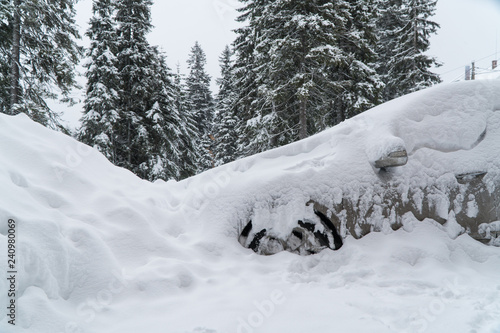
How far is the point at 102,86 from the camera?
12734 millimetres

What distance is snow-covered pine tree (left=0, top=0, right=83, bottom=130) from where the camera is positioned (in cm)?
877

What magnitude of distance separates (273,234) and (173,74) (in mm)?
15937

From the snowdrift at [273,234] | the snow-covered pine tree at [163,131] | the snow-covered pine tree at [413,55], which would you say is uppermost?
the snow-covered pine tree at [413,55]

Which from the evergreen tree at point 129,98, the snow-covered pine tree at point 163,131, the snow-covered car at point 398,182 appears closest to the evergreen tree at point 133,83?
the evergreen tree at point 129,98

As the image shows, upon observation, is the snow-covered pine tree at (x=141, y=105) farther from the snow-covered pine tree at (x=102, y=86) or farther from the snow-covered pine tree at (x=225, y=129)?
the snow-covered pine tree at (x=225, y=129)

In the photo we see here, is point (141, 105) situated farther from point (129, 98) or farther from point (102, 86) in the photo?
point (102, 86)

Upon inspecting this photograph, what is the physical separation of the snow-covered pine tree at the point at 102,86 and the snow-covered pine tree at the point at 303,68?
6.53m

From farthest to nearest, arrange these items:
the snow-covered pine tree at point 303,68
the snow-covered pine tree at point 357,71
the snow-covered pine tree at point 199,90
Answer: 1. the snow-covered pine tree at point 199,90
2. the snow-covered pine tree at point 357,71
3. the snow-covered pine tree at point 303,68

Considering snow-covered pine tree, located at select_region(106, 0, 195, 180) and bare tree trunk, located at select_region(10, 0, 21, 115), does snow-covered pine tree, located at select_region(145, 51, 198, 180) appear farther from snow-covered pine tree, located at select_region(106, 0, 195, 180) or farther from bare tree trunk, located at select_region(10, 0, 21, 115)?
bare tree trunk, located at select_region(10, 0, 21, 115)

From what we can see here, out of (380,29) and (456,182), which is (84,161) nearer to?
(456,182)

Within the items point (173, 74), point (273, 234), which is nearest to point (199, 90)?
point (173, 74)

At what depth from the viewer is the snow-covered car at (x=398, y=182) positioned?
3.81m

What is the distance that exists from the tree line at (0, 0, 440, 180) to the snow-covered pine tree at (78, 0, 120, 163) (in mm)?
48

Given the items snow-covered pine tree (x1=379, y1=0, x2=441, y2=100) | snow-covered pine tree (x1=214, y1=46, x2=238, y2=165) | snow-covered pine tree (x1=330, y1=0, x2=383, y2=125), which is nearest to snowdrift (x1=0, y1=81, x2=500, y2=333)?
snow-covered pine tree (x1=330, y1=0, x2=383, y2=125)
